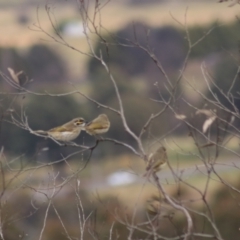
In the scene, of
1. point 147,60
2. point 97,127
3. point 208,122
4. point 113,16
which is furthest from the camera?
point 147,60

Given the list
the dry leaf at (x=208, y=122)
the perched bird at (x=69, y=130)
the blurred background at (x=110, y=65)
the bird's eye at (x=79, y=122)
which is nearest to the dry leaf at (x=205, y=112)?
the dry leaf at (x=208, y=122)

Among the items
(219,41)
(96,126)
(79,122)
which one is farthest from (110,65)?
(96,126)

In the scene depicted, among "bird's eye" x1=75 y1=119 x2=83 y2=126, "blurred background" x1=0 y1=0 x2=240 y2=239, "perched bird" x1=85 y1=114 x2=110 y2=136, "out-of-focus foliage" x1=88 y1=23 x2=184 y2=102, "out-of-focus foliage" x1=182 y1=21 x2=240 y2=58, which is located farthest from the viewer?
"out-of-focus foliage" x1=88 y1=23 x2=184 y2=102

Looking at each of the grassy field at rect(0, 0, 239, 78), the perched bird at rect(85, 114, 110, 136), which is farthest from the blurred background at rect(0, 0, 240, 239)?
the perched bird at rect(85, 114, 110, 136)

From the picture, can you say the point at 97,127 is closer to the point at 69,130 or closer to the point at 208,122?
the point at 69,130

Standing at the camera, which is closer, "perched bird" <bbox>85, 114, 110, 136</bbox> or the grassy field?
"perched bird" <bbox>85, 114, 110, 136</bbox>

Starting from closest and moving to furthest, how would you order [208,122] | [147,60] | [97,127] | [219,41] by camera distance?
[208,122] < [97,127] < [219,41] < [147,60]

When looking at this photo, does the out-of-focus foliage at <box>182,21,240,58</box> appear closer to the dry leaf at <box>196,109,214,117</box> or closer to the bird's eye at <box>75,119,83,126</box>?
the bird's eye at <box>75,119,83,126</box>

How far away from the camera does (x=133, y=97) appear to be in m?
24.2

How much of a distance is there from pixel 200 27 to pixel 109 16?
378cm

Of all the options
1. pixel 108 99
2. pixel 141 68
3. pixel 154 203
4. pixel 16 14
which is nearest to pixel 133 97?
pixel 108 99

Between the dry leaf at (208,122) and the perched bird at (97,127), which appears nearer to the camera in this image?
the dry leaf at (208,122)

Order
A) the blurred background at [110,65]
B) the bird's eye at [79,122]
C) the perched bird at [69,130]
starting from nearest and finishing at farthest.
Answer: the perched bird at [69,130] < the bird's eye at [79,122] < the blurred background at [110,65]

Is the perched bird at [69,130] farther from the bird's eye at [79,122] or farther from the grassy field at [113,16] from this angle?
the grassy field at [113,16]
